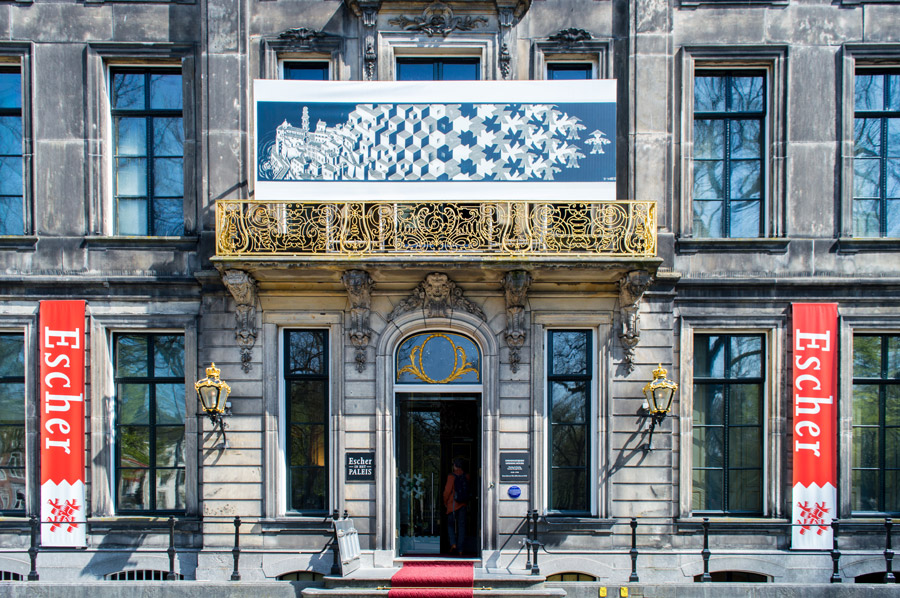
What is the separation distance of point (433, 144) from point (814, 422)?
7.52m

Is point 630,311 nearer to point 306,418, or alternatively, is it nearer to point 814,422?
point 814,422

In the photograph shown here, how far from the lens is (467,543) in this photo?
11414 mm

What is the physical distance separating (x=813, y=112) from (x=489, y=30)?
5.50 m

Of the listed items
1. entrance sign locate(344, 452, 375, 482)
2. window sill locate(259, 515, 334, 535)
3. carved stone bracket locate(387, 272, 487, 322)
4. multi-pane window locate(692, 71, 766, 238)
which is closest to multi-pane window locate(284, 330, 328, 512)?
window sill locate(259, 515, 334, 535)

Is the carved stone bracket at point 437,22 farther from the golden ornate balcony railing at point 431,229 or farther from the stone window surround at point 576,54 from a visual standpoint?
the golden ornate balcony railing at point 431,229

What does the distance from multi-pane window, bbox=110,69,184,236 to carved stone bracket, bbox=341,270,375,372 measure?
11.5 feet

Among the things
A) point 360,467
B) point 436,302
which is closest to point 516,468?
point 360,467

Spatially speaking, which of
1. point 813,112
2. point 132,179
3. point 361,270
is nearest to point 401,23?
point 361,270

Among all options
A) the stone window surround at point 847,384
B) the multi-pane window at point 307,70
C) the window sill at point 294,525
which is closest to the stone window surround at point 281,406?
the window sill at point 294,525

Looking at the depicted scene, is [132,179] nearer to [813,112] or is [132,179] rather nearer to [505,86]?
[505,86]

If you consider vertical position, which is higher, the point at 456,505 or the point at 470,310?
the point at 470,310

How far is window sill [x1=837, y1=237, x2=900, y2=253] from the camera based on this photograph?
11516 mm

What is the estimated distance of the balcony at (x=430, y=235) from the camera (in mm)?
10438

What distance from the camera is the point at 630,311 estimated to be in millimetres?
11062
